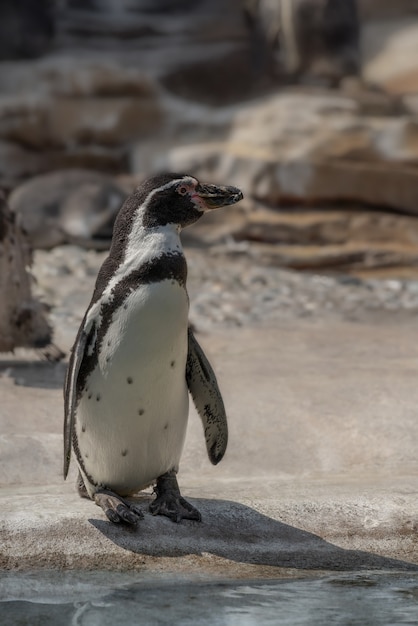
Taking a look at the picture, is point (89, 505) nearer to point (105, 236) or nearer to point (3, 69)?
point (105, 236)

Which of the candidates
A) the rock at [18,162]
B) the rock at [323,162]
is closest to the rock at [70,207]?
the rock at [323,162]

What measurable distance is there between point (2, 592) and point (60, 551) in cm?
26

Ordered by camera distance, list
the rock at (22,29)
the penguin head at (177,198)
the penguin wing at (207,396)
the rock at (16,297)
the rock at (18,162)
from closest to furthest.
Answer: the penguin head at (177,198), the penguin wing at (207,396), the rock at (16,297), the rock at (18,162), the rock at (22,29)

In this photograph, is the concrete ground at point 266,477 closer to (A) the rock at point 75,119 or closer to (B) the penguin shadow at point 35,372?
(B) the penguin shadow at point 35,372

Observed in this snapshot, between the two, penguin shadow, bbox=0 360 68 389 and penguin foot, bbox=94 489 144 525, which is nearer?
penguin foot, bbox=94 489 144 525

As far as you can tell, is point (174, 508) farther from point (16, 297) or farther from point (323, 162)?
point (323, 162)

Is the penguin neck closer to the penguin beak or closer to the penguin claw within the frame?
the penguin beak

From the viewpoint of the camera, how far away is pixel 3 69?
44.6 ft

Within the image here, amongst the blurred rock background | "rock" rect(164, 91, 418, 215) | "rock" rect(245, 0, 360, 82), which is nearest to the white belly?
the blurred rock background

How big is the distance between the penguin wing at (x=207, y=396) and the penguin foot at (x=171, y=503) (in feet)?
0.65

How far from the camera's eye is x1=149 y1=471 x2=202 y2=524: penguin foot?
11.9 ft

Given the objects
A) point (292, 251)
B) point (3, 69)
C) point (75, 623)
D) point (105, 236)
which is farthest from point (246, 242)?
point (75, 623)

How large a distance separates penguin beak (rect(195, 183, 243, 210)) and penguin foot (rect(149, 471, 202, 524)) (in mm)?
846

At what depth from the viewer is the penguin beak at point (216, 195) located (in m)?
3.65
